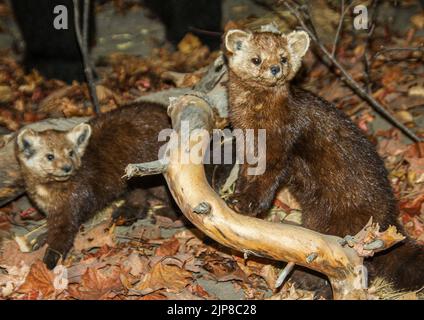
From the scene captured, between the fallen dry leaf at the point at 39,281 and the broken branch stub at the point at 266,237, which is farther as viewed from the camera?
the fallen dry leaf at the point at 39,281

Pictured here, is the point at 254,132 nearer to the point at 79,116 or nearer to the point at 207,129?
the point at 207,129

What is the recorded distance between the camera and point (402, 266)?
580 centimetres

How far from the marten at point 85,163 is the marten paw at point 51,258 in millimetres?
11

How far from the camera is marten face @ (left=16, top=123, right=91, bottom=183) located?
24.4 ft

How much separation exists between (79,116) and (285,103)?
4.37 metres

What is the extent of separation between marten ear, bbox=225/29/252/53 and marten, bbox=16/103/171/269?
2006 mm

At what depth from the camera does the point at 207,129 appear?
5.96 meters

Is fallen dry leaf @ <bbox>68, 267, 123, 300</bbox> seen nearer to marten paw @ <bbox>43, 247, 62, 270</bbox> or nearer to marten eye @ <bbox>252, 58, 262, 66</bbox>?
marten paw @ <bbox>43, 247, 62, 270</bbox>

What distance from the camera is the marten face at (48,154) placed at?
744 centimetres

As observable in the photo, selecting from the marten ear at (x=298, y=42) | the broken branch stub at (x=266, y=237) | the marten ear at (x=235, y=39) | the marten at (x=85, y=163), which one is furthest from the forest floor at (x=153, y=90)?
the marten ear at (x=235, y=39)

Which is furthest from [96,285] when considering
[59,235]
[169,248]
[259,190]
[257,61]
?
[257,61]

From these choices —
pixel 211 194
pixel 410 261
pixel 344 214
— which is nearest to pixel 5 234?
pixel 211 194

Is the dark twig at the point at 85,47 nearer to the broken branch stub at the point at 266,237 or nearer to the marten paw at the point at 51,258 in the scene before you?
the marten paw at the point at 51,258

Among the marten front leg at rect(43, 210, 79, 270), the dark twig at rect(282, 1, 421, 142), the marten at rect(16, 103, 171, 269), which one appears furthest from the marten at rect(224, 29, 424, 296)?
the marten front leg at rect(43, 210, 79, 270)
